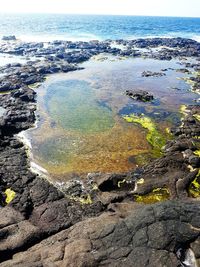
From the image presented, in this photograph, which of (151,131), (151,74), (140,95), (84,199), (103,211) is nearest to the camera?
(103,211)

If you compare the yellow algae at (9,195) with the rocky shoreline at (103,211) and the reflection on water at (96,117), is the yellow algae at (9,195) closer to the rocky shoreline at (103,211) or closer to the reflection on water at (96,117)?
the rocky shoreline at (103,211)

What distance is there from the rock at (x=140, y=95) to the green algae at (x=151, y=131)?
266 inches

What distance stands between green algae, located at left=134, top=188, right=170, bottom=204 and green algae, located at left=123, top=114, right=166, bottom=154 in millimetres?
7295

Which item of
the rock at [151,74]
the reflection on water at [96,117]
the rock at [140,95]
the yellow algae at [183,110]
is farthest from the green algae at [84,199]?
the rock at [151,74]

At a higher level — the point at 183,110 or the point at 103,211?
the point at 183,110

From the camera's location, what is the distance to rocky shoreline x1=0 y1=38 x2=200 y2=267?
40.3 feet

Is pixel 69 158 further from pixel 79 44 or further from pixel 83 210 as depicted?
pixel 79 44

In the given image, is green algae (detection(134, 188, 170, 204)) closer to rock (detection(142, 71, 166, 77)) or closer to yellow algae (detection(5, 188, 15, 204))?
yellow algae (detection(5, 188, 15, 204))

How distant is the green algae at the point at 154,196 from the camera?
19.8 metres

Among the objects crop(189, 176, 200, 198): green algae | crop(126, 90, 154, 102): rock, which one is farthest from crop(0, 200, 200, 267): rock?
crop(126, 90, 154, 102): rock

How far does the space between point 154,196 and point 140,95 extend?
952 inches

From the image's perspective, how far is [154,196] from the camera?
20.2m

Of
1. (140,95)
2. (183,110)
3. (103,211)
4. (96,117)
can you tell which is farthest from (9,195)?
(140,95)

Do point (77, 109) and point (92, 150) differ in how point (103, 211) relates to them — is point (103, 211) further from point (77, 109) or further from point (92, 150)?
point (77, 109)
